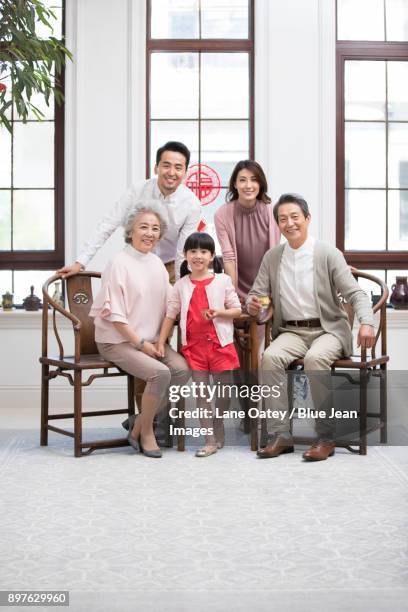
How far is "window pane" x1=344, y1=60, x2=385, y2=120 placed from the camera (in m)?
6.43

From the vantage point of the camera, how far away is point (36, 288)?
6457 mm

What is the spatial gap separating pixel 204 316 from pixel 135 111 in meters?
2.11

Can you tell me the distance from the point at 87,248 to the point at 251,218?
852 mm

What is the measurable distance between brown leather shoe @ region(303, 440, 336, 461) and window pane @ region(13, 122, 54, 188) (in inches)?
112

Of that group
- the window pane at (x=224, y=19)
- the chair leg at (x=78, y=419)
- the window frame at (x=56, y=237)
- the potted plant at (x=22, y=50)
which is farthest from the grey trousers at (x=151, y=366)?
the window pane at (x=224, y=19)

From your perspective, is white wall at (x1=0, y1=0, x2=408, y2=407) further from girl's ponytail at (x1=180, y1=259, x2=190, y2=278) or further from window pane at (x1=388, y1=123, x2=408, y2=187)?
girl's ponytail at (x1=180, y1=259, x2=190, y2=278)

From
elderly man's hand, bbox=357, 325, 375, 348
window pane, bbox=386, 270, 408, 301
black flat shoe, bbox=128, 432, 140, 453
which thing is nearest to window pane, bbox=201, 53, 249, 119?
window pane, bbox=386, 270, 408, 301

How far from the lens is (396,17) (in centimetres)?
643

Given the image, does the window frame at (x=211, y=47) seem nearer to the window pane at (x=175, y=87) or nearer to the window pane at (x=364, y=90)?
the window pane at (x=175, y=87)

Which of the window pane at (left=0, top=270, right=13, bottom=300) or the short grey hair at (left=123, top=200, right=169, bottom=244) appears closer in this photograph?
the short grey hair at (left=123, top=200, right=169, bottom=244)

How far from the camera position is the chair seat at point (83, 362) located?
4.62 metres

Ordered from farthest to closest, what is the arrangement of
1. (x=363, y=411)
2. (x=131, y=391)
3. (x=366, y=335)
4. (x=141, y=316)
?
(x=131, y=391) < (x=363, y=411) < (x=141, y=316) < (x=366, y=335)

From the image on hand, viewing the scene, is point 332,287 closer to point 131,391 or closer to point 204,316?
point 204,316

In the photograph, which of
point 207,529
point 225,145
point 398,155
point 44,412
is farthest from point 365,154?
point 207,529
